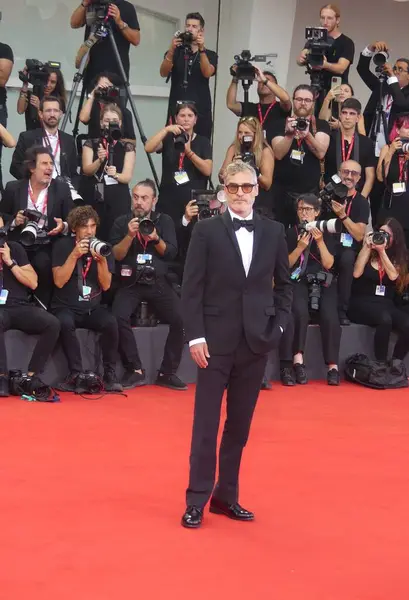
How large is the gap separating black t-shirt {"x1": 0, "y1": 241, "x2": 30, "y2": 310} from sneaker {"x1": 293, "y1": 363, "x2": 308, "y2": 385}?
79.7 inches

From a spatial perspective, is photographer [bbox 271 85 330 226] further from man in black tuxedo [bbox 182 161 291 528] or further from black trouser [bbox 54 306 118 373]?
man in black tuxedo [bbox 182 161 291 528]

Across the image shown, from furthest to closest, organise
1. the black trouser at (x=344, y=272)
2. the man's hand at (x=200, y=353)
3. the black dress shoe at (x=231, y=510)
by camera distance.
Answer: the black trouser at (x=344, y=272)
the black dress shoe at (x=231, y=510)
the man's hand at (x=200, y=353)

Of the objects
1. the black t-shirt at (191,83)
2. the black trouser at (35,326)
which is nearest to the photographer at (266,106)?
the black t-shirt at (191,83)

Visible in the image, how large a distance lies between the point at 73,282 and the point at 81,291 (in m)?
0.10

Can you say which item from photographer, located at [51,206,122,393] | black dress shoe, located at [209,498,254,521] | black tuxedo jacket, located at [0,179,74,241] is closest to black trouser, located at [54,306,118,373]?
photographer, located at [51,206,122,393]

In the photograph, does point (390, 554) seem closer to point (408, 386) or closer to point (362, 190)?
point (408, 386)

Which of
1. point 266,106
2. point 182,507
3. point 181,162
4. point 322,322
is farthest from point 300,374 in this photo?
point 182,507

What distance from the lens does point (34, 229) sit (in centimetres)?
689

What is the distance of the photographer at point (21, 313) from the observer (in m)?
6.70

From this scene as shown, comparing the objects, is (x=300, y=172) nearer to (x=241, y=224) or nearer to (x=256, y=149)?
(x=256, y=149)

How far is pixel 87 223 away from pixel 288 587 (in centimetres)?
369

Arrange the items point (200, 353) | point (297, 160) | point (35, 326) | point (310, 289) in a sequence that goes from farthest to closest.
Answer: point (297, 160) < point (310, 289) < point (35, 326) < point (200, 353)

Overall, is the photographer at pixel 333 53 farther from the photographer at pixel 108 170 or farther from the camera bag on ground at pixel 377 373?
the camera bag on ground at pixel 377 373

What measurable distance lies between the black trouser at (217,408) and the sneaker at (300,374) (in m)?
3.20
